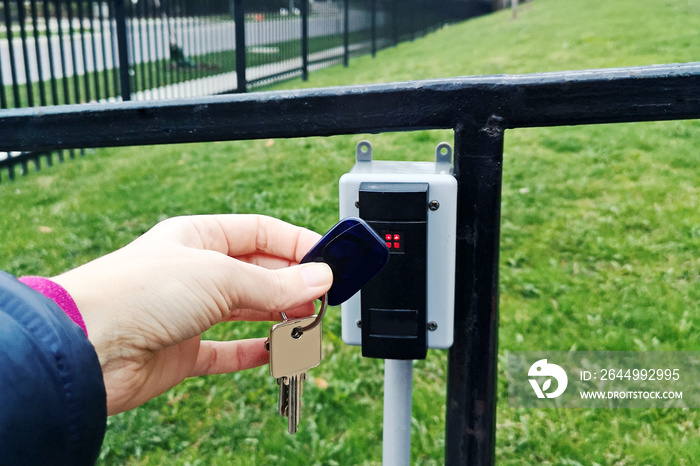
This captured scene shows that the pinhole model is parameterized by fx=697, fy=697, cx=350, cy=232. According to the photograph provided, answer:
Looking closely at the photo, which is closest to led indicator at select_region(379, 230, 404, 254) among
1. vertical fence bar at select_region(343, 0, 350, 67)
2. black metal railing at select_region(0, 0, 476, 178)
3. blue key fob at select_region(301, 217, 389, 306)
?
blue key fob at select_region(301, 217, 389, 306)

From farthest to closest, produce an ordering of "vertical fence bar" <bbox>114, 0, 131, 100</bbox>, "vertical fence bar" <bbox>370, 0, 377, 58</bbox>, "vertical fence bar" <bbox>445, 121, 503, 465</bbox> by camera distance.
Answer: "vertical fence bar" <bbox>370, 0, 377, 58</bbox>, "vertical fence bar" <bbox>114, 0, 131, 100</bbox>, "vertical fence bar" <bbox>445, 121, 503, 465</bbox>

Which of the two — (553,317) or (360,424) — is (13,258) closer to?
(360,424)

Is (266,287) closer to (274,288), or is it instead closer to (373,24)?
(274,288)

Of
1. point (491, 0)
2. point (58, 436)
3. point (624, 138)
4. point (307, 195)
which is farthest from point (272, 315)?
point (491, 0)

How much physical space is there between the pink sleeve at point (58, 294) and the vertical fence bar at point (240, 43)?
8.30 meters

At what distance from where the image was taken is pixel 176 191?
17.0ft

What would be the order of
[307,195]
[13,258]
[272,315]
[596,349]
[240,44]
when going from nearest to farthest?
[272,315] < [596,349] < [13,258] < [307,195] < [240,44]

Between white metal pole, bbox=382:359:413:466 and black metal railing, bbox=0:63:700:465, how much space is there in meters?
0.08

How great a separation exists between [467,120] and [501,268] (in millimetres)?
2556

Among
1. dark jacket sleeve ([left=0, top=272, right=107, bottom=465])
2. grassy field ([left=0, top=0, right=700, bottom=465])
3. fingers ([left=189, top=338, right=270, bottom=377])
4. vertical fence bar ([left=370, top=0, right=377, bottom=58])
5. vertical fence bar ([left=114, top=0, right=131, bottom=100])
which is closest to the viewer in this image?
dark jacket sleeve ([left=0, top=272, right=107, bottom=465])

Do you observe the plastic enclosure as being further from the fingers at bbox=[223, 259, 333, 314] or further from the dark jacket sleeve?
the dark jacket sleeve

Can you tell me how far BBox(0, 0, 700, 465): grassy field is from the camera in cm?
250

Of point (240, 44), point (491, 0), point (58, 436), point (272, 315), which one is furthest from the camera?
point (491, 0)

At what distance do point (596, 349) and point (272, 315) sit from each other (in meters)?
1.91
